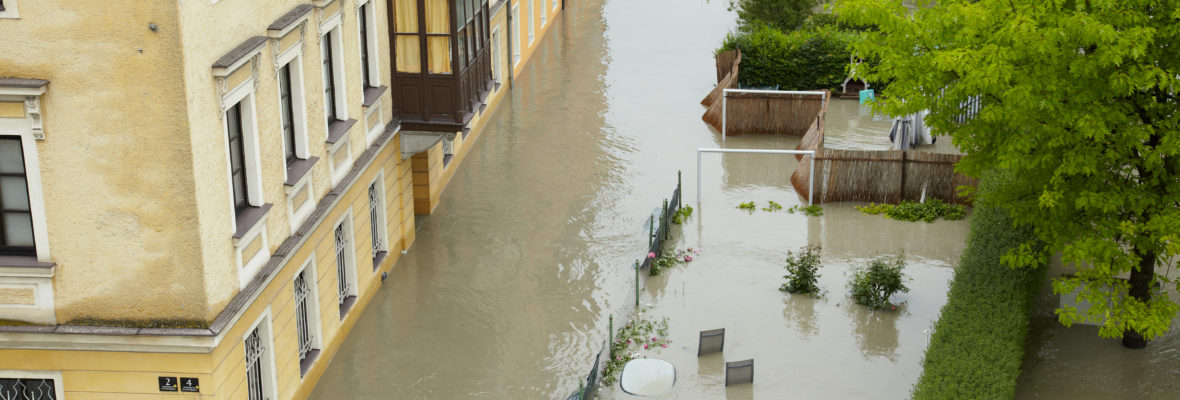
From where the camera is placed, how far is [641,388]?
60.6 ft

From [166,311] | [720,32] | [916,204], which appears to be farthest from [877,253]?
[720,32]

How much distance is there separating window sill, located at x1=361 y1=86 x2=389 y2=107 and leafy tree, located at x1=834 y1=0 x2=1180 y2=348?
7.88 metres

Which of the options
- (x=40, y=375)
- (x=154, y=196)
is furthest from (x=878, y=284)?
(x=40, y=375)

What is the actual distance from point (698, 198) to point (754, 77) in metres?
9.22

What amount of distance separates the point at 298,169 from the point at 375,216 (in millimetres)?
5135

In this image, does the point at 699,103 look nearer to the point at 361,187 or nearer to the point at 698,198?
the point at 698,198

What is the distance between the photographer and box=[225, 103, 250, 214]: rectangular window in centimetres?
1501

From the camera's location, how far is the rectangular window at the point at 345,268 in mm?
19984

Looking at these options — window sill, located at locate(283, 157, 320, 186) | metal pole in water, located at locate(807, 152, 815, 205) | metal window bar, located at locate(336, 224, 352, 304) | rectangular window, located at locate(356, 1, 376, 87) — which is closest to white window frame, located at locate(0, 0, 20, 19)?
window sill, located at locate(283, 157, 320, 186)

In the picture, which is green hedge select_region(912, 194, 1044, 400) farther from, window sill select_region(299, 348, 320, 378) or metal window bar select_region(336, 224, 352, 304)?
metal window bar select_region(336, 224, 352, 304)

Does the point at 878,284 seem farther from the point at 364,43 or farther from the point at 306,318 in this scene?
the point at 364,43

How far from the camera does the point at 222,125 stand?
14.3 meters

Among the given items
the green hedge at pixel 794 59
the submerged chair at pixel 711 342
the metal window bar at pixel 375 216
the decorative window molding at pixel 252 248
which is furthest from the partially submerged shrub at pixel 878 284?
the green hedge at pixel 794 59

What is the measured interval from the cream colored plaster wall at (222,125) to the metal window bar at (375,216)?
325cm
